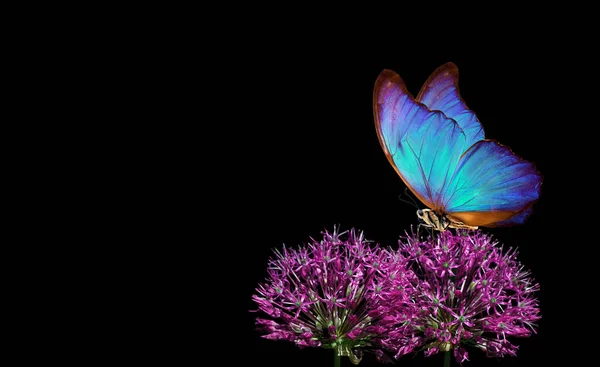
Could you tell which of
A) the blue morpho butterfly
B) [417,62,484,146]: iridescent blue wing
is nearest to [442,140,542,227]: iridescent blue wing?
the blue morpho butterfly

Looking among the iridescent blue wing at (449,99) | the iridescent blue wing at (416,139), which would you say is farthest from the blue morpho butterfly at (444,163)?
the iridescent blue wing at (449,99)

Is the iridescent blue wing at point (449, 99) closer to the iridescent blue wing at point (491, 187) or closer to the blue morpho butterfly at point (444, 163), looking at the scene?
the blue morpho butterfly at point (444, 163)

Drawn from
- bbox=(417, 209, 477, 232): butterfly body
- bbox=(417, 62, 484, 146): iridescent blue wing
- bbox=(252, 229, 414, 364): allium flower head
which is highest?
bbox=(417, 62, 484, 146): iridescent blue wing

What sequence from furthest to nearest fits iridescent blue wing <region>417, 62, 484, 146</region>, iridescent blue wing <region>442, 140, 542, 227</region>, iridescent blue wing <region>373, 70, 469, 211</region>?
iridescent blue wing <region>417, 62, 484, 146</region>
iridescent blue wing <region>373, 70, 469, 211</region>
iridescent blue wing <region>442, 140, 542, 227</region>

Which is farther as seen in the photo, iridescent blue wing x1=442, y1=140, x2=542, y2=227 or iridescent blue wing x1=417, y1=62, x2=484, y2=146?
iridescent blue wing x1=417, y1=62, x2=484, y2=146

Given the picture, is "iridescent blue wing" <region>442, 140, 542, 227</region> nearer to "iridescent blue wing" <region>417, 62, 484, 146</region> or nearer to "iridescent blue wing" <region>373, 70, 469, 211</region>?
"iridescent blue wing" <region>373, 70, 469, 211</region>

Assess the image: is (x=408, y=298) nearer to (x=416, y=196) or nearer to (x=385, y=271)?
(x=385, y=271)
